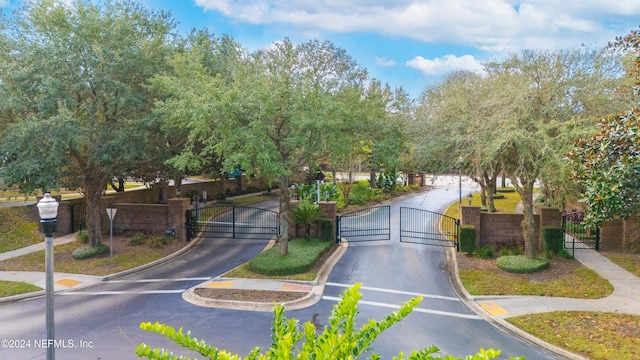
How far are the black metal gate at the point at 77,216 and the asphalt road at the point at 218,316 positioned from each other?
797 centimetres

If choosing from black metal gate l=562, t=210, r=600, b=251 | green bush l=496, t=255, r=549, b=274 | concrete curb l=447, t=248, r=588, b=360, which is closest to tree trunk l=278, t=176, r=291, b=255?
concrete curb l=447, t=248, r=588, b=360

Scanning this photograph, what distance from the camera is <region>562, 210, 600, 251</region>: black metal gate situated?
58.7 feet

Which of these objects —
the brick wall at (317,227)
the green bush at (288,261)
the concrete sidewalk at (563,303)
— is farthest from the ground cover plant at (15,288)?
the concrete sidewalk at (563,303)

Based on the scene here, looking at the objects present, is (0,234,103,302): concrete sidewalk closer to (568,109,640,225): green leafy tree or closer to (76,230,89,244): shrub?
(76,230,89,244): shrub

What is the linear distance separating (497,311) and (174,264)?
458 inches

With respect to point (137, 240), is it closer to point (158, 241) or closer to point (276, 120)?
point (158, 241)

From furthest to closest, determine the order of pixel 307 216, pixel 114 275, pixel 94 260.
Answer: pixel 307 216
pixel 94 260
pixel 114 275

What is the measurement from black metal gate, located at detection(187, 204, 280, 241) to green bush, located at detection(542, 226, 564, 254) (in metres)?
10.8

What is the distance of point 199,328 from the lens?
1032 cm

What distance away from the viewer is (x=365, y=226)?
76.7 ft

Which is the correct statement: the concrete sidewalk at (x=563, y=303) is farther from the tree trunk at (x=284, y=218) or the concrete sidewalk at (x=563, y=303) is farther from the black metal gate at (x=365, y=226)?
the black metal gate at (x=365, y=226)

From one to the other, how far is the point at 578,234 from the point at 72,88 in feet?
71.7

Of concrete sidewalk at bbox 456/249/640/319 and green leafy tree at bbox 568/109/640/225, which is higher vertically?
green leafy tree at bbox 568/109/640/225

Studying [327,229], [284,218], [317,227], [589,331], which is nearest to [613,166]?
[589,331]
